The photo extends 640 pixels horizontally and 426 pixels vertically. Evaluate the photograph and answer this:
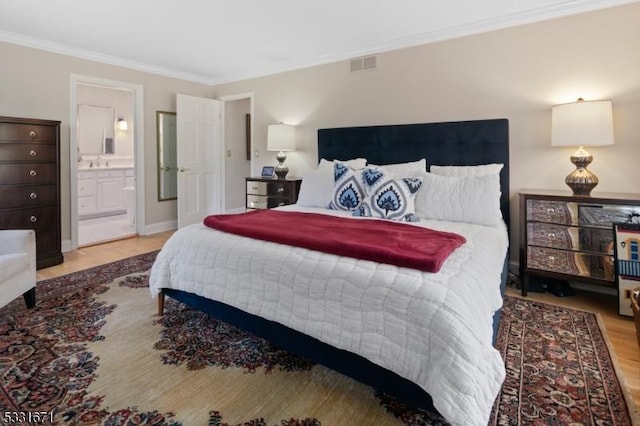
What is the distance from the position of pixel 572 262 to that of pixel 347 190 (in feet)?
6.17

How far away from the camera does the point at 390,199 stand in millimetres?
2904

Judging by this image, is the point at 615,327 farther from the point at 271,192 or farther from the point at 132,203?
the point at 132,203

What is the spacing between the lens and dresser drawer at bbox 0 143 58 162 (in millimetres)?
3348

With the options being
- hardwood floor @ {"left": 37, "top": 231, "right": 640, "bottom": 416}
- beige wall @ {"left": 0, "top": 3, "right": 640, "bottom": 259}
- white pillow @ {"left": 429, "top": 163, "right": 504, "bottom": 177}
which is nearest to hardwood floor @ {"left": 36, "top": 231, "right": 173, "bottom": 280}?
hardwood floor @ {"left": 37, "top": 231, "right": 640, "bottom": 416}

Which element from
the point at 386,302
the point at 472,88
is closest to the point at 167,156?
the point at 472,88

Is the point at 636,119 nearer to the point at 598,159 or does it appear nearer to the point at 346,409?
the point at 598,159

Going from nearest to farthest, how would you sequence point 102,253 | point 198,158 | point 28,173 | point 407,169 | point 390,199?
A: point 390,199 → point 407,169 → point 28,173 → point 102,253 → point 198,158

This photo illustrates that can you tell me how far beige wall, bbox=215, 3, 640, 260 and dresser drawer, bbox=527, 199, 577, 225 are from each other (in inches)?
17.8

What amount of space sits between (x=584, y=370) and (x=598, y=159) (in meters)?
1.89

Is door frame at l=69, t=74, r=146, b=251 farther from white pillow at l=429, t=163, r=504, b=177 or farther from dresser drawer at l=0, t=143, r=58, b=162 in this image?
white pillow at l=429, t=163, r=504, b=177

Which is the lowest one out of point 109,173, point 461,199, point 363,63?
point 461,199

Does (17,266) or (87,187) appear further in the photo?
(87,187)

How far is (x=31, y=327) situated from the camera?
7.62 feet

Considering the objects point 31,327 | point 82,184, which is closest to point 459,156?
point 31,327
